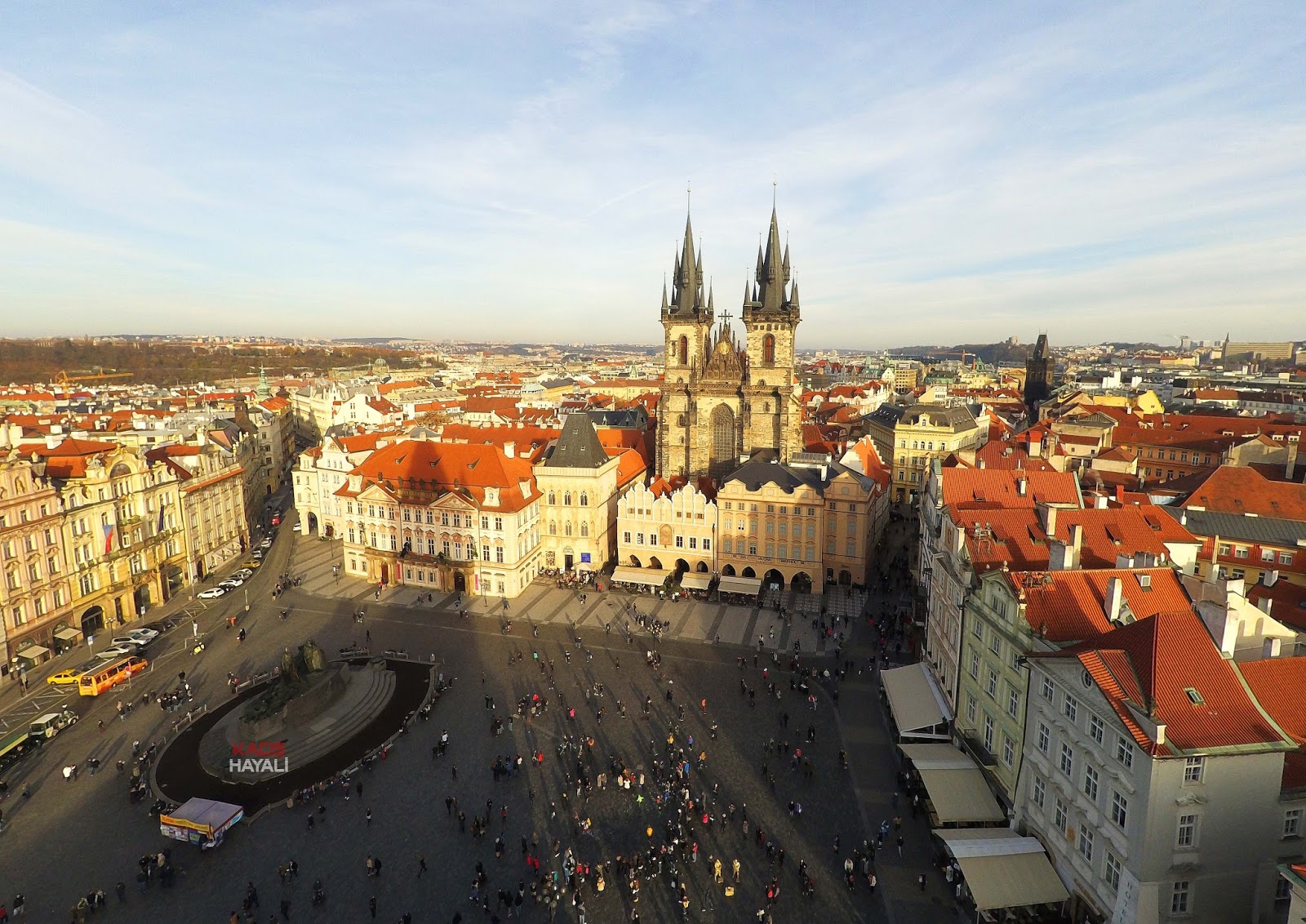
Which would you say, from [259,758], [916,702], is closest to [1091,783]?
[916,702]

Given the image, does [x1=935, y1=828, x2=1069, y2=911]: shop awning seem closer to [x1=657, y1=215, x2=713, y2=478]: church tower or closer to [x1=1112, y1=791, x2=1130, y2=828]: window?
[x1=1112, y1=791, x2=1130, y2=828]: window

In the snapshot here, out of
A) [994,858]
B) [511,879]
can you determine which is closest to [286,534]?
[511,879]

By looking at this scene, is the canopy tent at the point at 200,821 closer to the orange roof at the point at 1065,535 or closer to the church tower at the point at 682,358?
the orange roof at the point at 1065,535

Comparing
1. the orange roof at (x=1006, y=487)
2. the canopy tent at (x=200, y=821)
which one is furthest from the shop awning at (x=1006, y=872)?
the canopy tent at (x=200, y=821)

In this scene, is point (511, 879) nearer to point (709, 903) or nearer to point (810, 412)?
point (709, 903)

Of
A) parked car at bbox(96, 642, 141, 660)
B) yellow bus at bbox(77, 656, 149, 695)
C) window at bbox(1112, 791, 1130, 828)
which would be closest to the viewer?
window at bbox(1112, 791, 1130, 828)

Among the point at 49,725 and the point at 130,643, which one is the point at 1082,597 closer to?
the point at 49,725

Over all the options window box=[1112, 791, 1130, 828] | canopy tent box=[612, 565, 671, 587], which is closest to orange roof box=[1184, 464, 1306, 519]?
window box=[1112, 791, 1130, 828]
